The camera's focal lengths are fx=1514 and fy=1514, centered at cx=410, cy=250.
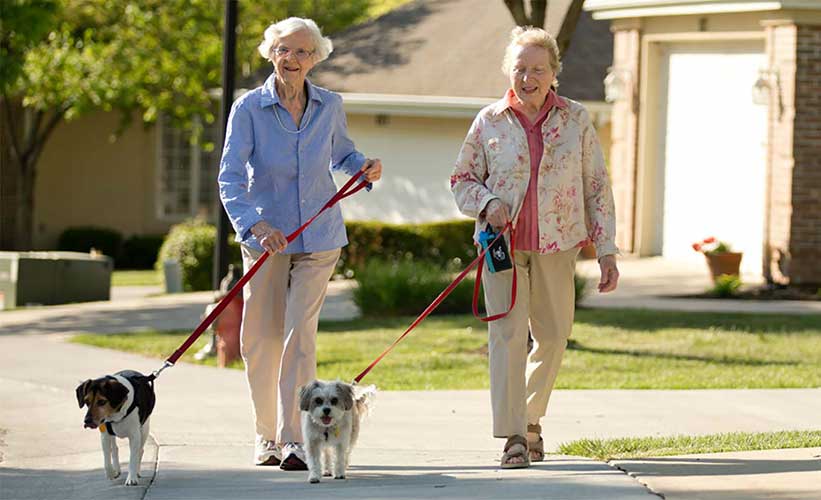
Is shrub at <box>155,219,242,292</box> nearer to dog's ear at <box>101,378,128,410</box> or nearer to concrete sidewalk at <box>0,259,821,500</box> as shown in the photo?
concrete sidewalk at <box>0,259,821,500</box>

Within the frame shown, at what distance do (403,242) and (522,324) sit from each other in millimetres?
14212

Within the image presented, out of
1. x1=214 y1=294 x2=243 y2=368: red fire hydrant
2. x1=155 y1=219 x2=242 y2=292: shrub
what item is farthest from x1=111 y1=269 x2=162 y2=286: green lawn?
x1=214 y1=294 x2=243 y2=368: red fire hydrant

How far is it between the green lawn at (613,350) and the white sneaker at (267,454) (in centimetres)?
317

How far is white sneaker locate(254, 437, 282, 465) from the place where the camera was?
730 cm

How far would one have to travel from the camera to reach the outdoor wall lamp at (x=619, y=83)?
19.1 m

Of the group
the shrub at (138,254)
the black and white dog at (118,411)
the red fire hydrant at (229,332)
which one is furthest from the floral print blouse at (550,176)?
the shrub at (138,254)

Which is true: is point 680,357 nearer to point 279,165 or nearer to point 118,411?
point 279,165

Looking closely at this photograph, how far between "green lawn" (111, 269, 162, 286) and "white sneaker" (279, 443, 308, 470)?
17763 mm

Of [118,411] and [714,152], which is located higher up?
[714,152]

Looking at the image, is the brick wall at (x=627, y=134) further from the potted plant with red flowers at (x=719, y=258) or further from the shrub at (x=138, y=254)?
the shrub at (x=138, y=254)

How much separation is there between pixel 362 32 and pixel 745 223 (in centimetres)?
917

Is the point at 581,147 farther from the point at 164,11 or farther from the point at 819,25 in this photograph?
the point at 164,11

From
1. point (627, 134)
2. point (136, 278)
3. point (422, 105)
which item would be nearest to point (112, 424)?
point (627, 134)

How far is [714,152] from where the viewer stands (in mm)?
18531
